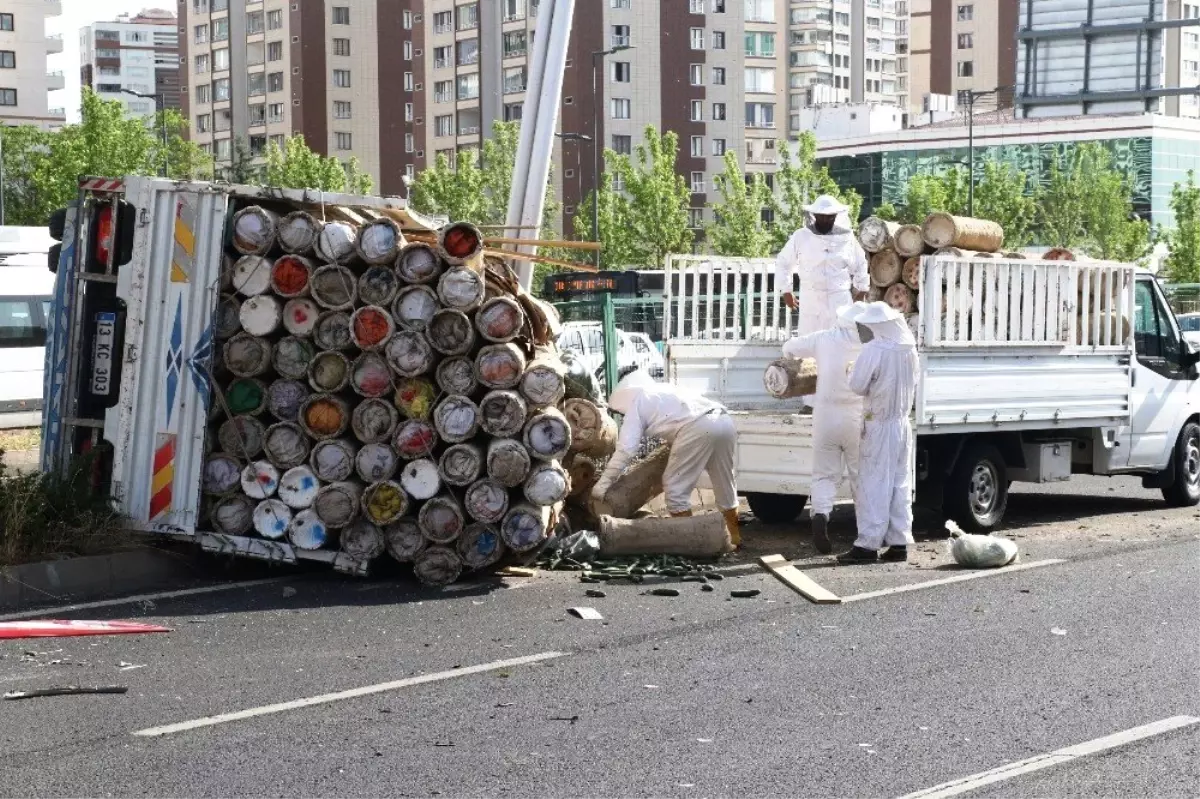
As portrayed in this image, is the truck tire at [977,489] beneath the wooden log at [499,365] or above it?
beneath

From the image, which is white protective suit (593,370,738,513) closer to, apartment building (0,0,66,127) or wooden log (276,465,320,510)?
wooden log (276,465,320,510)

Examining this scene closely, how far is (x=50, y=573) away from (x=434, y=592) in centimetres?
233

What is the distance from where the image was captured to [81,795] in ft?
21.4

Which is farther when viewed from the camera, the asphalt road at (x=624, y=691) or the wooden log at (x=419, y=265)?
the wooden log at (x=419, y=265)

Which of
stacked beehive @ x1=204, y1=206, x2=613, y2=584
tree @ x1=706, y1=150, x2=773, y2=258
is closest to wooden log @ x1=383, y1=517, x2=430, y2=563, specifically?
stacked beehive @ x1=204, y1=206, x2=613, y2=584

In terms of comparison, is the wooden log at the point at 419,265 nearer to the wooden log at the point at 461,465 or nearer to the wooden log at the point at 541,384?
the wooden log at the point at 541,384

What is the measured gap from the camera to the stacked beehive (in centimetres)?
1178

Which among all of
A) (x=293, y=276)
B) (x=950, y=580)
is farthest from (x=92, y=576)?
(x=950, y=580)

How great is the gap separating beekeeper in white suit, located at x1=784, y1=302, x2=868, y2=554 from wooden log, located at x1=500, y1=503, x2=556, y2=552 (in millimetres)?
2496

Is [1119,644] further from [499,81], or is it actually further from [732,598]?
[499,81]

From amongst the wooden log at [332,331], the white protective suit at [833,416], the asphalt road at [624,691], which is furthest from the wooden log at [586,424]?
the wooden log at [332,331]

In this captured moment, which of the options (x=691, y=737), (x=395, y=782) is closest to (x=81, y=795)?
(x=395, y=782)

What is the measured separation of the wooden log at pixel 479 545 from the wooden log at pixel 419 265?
5.27 feet

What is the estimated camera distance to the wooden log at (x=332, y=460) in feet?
39.0
